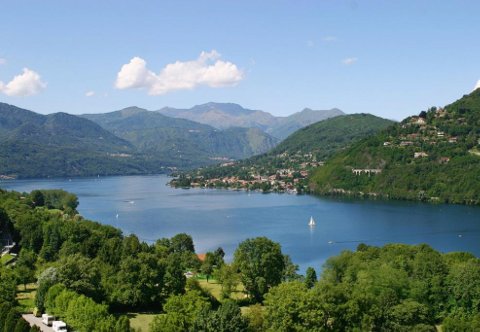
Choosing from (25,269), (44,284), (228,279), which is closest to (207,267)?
(228,279)

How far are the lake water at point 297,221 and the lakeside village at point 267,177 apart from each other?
73.4 feet

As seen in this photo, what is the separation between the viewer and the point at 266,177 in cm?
14812

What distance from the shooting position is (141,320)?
26.7 m

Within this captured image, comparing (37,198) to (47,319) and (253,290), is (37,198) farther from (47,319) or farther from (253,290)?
(47,319)

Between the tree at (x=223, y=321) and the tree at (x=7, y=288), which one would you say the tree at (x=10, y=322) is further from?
the tree at (x=223, y=321)

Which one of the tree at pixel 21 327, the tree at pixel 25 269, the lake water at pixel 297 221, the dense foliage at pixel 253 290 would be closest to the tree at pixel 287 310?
the dense foliage at pixel 253 290

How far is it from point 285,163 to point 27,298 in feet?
448

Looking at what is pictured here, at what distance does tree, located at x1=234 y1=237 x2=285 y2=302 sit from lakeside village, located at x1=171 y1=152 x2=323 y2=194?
92.2m

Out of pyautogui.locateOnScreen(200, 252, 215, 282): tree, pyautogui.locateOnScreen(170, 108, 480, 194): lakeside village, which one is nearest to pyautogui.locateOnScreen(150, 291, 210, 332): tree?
pyautogui.locateOnScreen(200, 252, 215, 282): tree

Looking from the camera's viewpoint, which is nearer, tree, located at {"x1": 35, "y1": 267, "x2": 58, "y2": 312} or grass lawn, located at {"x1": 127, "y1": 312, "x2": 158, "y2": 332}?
grass lawn, located at {"x1": 127, "y1": 312, "x2": 158, "y2": 332}

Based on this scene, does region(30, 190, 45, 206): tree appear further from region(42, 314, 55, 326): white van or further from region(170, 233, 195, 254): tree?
region(42, 314, 55, 326): white van

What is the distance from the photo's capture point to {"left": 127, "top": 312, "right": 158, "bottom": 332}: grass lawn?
25.5 metres

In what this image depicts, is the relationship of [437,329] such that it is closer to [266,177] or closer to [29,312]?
[29,312]

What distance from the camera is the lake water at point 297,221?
5725cm
